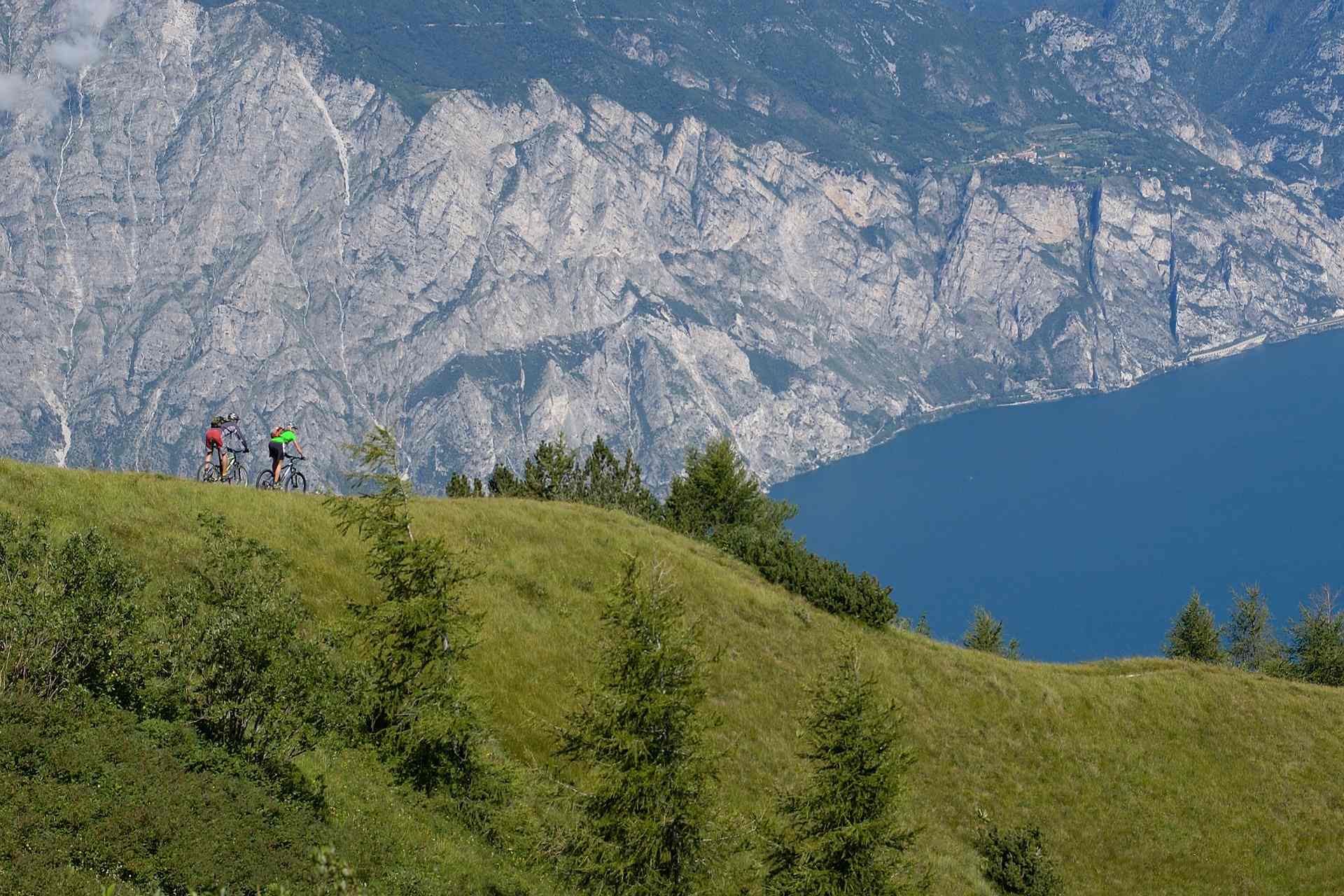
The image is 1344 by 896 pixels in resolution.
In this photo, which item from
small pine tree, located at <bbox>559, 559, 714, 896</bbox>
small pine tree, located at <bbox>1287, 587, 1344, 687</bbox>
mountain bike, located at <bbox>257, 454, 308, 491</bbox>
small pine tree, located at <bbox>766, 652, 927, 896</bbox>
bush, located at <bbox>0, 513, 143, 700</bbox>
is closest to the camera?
bush, located at <bbox>0, 513, 143, 700</bbox>

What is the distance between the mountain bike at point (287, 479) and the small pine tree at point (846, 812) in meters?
23.6

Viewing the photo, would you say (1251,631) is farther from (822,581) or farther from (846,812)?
(846,812)

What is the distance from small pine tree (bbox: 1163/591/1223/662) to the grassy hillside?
29674 mm

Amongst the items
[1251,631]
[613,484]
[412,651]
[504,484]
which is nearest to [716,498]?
[613,484]

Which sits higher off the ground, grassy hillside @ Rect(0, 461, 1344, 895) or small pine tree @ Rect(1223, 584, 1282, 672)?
small pine tree @ Rect(1223, 584, 1282, 672)

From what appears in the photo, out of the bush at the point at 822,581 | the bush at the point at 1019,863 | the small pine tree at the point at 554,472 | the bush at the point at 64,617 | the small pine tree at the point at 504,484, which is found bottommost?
the bush at the point at 64,617

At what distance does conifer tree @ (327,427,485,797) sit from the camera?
21828 millimetres

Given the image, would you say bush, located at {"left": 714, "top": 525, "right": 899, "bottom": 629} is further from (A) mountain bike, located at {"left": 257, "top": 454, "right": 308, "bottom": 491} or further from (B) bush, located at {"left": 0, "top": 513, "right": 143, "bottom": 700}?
(B) bush, located at {"left": 0, "top": 513, "right": 143, "bottom": 700}

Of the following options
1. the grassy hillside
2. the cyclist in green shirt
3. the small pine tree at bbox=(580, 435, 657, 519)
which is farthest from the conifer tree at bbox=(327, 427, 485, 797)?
the small pine tree at bbox=(580, 435, 657, 519)

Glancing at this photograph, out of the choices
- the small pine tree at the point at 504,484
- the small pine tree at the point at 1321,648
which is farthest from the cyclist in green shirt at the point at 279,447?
the small pine tree at the point at 1321,648

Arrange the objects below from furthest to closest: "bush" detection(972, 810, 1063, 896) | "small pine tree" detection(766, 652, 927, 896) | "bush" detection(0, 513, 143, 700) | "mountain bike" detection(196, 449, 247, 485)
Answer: "mountain bike" detection(196, 449, 247, 485)
"bush" detection(972, 810, 1063, 896)
"small pine tree" detection(766, 652, 927, 896)
"bush" detection(0, 513, 143, 700)

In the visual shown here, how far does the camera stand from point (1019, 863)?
102ft

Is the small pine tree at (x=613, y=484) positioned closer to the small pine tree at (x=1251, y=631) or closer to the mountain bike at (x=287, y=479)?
the mountain bike at (x=287, y=479)

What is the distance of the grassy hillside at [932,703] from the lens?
29.7 metres
